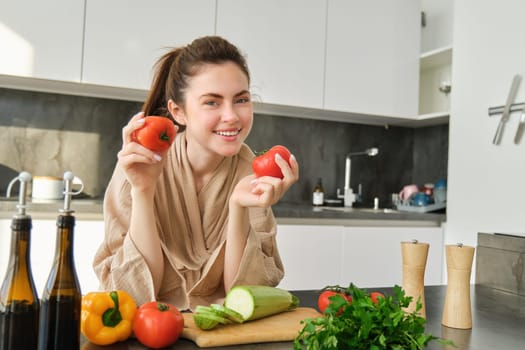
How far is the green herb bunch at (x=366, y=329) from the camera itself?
30.3 inches

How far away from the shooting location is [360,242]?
2963 millimetres

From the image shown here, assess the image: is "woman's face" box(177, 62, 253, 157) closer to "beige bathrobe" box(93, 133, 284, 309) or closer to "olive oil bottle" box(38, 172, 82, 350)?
"beige bathrobe" box(93, 133, 284, 309)

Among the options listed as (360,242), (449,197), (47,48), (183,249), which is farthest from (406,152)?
(183,249)

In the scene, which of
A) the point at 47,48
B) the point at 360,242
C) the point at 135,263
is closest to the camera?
the point at 135,263

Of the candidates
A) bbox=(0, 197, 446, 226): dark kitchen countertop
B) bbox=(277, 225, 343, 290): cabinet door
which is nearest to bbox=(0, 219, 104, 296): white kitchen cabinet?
bbox=(0, 197, 446, 226): dark kitchen countertop

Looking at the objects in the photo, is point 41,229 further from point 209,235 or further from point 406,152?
point 406,152

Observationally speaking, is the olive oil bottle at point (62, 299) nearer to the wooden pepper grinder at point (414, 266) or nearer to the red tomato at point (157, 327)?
the red tomato at point (157, 327)

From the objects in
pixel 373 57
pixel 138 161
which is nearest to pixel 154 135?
pixel 138 161

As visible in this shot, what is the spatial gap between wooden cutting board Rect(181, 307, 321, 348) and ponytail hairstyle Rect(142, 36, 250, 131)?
73 centimetres

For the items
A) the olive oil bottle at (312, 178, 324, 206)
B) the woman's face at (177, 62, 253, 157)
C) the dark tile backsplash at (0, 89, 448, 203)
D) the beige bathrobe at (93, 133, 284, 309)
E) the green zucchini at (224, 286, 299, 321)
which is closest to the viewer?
the green zucchini at (224, 286, 299, 321)

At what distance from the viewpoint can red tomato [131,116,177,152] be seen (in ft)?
3.96

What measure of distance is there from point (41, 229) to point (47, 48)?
89cm

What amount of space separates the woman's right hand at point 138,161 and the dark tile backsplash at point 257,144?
188 centimetres

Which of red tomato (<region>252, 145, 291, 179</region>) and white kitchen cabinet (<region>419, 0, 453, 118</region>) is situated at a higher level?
white kitchen cabinet (<region>419, 0, 453, 118</region>)
